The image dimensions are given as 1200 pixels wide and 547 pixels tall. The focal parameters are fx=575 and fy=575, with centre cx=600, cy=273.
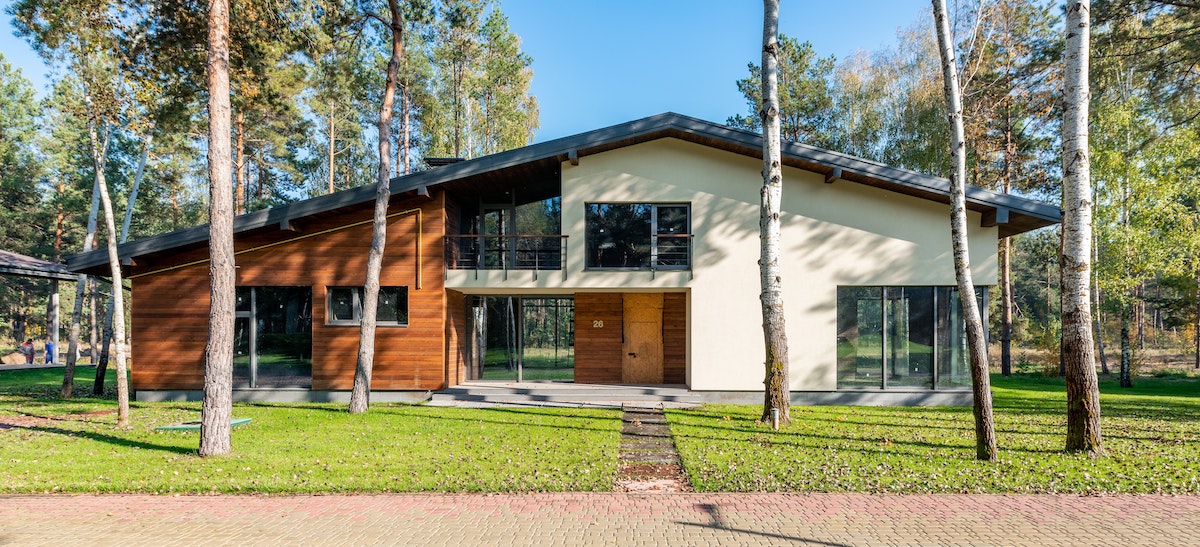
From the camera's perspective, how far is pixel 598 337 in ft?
45.1

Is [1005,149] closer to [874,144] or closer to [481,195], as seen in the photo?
[874,144]

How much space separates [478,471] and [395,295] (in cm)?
646

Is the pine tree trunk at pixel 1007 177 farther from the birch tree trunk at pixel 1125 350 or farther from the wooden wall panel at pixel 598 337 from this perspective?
the wooden wall panel at pixel 598 337

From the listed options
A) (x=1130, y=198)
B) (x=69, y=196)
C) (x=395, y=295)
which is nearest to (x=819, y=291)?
(x=395, y=295)

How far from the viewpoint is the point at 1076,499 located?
5.73 meters

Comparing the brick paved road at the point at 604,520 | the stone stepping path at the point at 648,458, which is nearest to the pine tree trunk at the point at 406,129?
the stone stepping path at the point at 648,458

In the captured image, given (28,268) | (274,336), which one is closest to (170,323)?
(274,336)

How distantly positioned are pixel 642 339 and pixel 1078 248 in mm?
8538

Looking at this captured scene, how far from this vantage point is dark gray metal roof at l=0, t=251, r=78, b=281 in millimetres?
15000

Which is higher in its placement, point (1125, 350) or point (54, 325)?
point (54, 325)

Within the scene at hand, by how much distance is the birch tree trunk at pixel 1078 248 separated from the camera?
23.3 feet

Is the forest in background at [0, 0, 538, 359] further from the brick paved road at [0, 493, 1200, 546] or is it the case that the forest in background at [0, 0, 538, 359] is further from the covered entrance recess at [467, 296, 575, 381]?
the brick paved road at [0, 493, 1200, 546]

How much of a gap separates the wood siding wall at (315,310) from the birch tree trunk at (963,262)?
30.2ft

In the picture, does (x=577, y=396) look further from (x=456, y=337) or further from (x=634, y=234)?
(x=634, y=234)
